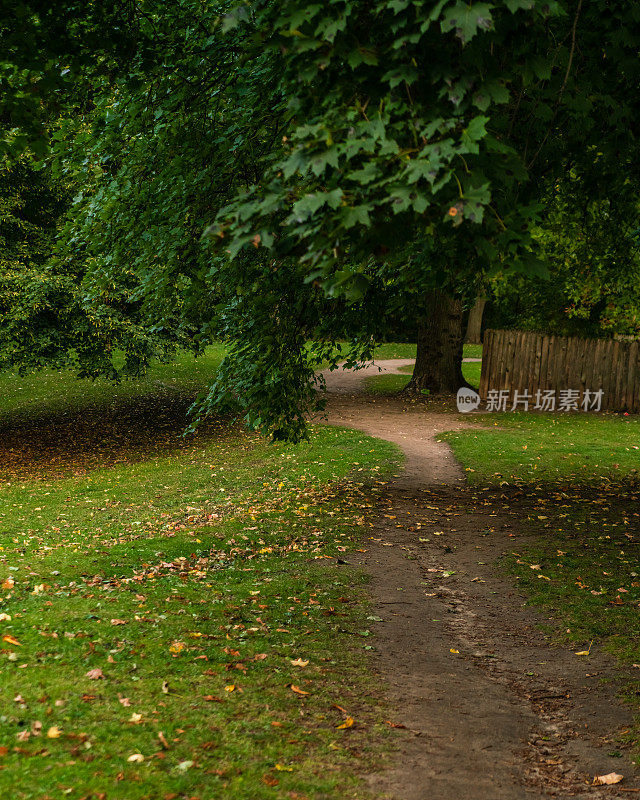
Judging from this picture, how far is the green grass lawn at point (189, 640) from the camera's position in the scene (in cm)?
417

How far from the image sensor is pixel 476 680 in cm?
615

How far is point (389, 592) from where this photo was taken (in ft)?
26.7

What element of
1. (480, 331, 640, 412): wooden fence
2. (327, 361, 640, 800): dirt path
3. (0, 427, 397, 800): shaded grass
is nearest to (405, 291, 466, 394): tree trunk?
(480, 331, 640, 412): wooden fence

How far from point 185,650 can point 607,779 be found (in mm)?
3048

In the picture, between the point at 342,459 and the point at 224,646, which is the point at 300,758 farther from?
the point at 342,459

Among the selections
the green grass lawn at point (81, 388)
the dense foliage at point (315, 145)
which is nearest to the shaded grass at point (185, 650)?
the dense foliage at point (315, 145)

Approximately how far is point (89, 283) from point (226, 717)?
810 cm

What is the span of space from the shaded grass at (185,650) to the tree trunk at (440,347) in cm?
1146

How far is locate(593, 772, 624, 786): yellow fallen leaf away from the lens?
4613 mm

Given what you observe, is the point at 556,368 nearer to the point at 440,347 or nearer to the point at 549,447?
the point at 440,347

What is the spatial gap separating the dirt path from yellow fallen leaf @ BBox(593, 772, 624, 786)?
4 cm

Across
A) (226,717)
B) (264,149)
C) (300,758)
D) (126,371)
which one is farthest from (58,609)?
(126,371)
